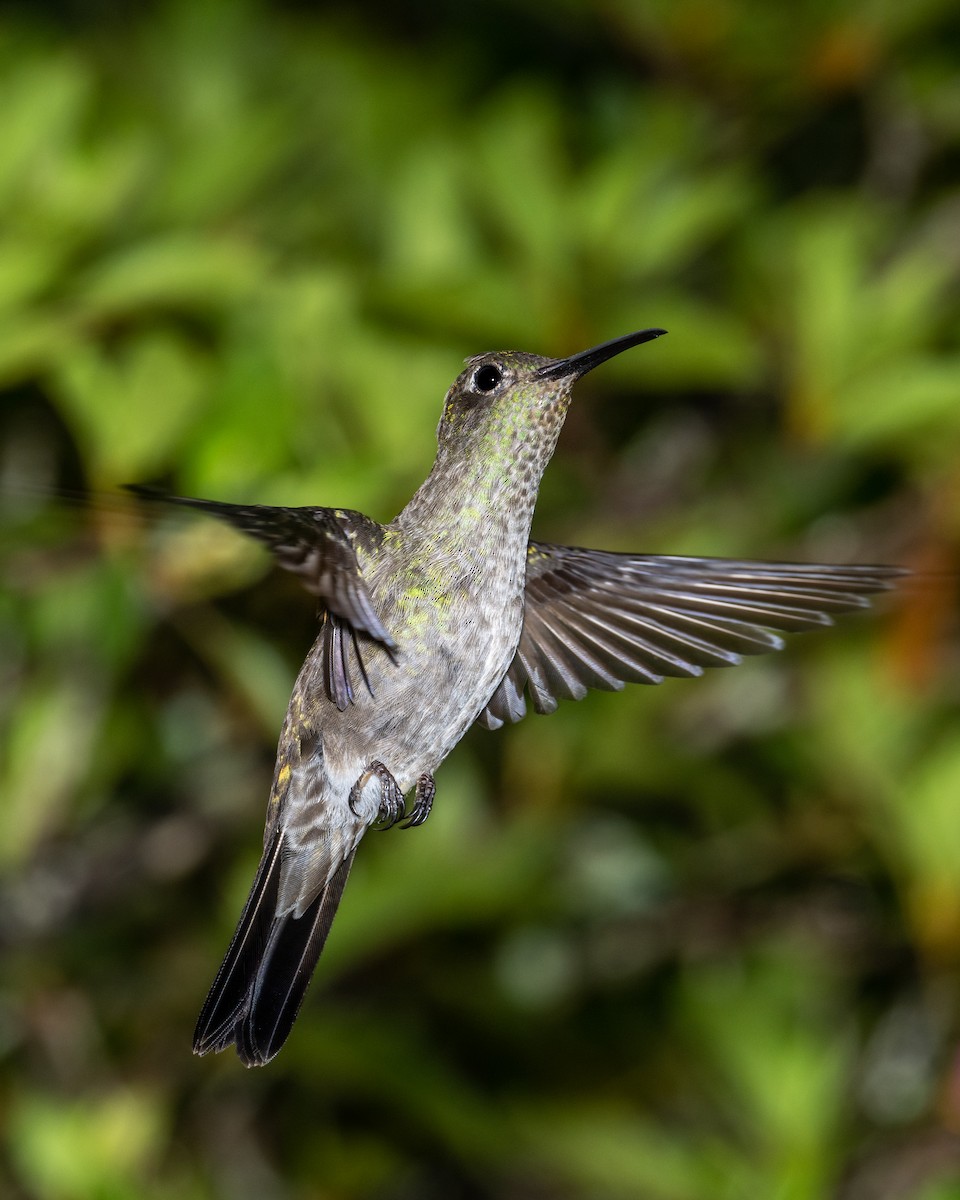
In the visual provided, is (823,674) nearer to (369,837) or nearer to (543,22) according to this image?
(369,837)

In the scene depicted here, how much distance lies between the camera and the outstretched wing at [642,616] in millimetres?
1223

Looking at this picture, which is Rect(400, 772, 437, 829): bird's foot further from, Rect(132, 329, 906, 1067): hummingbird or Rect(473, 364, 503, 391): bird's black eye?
Rect(473, 364, 503, 391): bird's black eye

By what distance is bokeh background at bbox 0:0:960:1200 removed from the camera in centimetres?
158

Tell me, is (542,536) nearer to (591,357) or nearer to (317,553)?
(591,357)

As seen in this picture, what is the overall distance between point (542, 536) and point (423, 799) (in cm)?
66

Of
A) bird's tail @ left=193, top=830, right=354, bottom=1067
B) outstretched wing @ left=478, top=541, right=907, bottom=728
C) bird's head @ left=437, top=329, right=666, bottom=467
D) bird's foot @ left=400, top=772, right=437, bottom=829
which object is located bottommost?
bird's tail @ left=193, top=830, right=354, bottom=1067

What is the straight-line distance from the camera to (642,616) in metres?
1.33

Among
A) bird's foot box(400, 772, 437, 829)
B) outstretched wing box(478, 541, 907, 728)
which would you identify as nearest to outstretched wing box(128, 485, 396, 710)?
bird's foot box(400, 772, 437, 829)

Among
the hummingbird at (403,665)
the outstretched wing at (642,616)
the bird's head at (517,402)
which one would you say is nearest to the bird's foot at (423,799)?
the hummingbird at (403,665)

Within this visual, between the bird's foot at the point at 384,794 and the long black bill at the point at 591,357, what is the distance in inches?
11.7

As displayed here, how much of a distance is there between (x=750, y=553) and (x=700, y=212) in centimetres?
41

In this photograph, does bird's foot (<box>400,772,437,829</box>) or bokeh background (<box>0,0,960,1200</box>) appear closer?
bird's foot (<box>400,772,437,829</box>)

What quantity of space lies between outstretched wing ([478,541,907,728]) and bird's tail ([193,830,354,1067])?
8.3 inches

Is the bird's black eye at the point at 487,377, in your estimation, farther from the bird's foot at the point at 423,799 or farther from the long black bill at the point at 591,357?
the bird's foot at the point at 423,799
